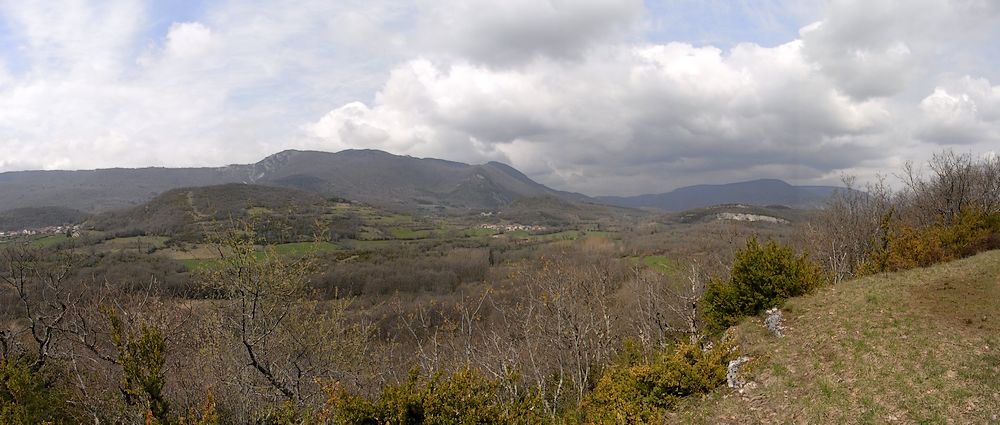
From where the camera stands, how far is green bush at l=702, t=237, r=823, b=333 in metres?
17.7

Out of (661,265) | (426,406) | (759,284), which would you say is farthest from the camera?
(661,265)

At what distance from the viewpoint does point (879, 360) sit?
12.1 meters

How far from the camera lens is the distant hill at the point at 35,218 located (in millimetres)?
142938

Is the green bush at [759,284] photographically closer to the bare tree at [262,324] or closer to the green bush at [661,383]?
the green bush at [661,383]

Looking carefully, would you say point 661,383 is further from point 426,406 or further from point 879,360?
point 426,406

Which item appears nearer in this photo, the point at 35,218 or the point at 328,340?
the point at 328,340

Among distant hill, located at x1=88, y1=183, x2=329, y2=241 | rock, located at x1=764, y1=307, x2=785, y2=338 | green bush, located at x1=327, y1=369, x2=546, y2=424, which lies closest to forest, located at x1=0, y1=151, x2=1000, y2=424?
green bush, located at x1=327, y1=369, x2=546, y2=424

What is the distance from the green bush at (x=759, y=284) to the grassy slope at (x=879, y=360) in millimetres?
886

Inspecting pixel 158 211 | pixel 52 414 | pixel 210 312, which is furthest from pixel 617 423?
pixel 158 211

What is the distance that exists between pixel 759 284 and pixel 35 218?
713 feet

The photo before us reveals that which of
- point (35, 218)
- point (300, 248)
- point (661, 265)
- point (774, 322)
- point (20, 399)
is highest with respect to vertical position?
point (300, 248)

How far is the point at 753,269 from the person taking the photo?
17.8 meters

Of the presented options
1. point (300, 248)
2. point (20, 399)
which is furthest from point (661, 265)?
point (20, 399)

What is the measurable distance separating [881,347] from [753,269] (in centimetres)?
537
